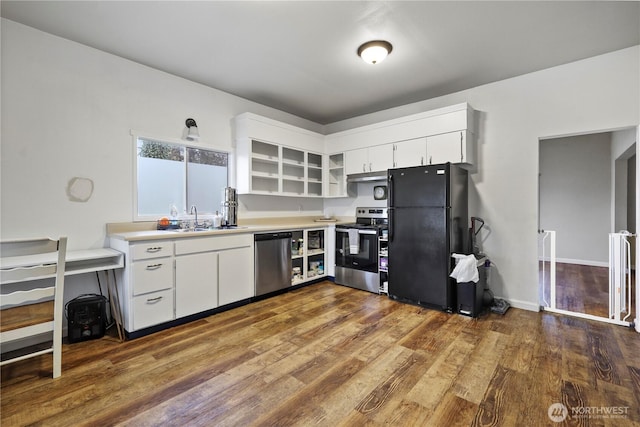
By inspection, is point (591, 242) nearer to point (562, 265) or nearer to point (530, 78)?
point (562, 265)

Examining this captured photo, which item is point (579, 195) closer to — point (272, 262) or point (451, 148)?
point (451, 148)

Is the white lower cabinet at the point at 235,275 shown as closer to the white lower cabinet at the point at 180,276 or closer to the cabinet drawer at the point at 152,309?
the white lower cabinet at the point at 180,276

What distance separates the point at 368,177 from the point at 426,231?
1324 mm

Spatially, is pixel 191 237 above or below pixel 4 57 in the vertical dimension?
below

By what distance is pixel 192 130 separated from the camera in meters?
3.44

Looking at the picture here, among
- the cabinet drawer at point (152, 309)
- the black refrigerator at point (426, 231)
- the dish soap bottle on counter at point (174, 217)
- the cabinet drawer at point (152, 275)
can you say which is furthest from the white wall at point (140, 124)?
the cabinet drawer at point (152, 309)

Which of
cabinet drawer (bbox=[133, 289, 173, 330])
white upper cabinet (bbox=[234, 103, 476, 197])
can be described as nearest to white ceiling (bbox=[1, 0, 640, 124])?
white upper cabinet (bbox=[234, 103, 476, 197])

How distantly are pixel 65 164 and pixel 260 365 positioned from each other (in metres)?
2.52

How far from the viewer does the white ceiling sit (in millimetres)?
2260

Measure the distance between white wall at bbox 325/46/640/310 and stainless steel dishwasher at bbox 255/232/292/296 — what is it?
249 cm

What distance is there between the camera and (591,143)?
5.72 m

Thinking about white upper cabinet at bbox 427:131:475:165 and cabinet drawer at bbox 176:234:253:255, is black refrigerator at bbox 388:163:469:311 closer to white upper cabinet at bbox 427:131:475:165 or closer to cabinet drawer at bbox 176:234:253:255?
white upper cabinet at bbox 427:131:475:165

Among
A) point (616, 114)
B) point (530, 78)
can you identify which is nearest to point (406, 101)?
point (530, 78)
